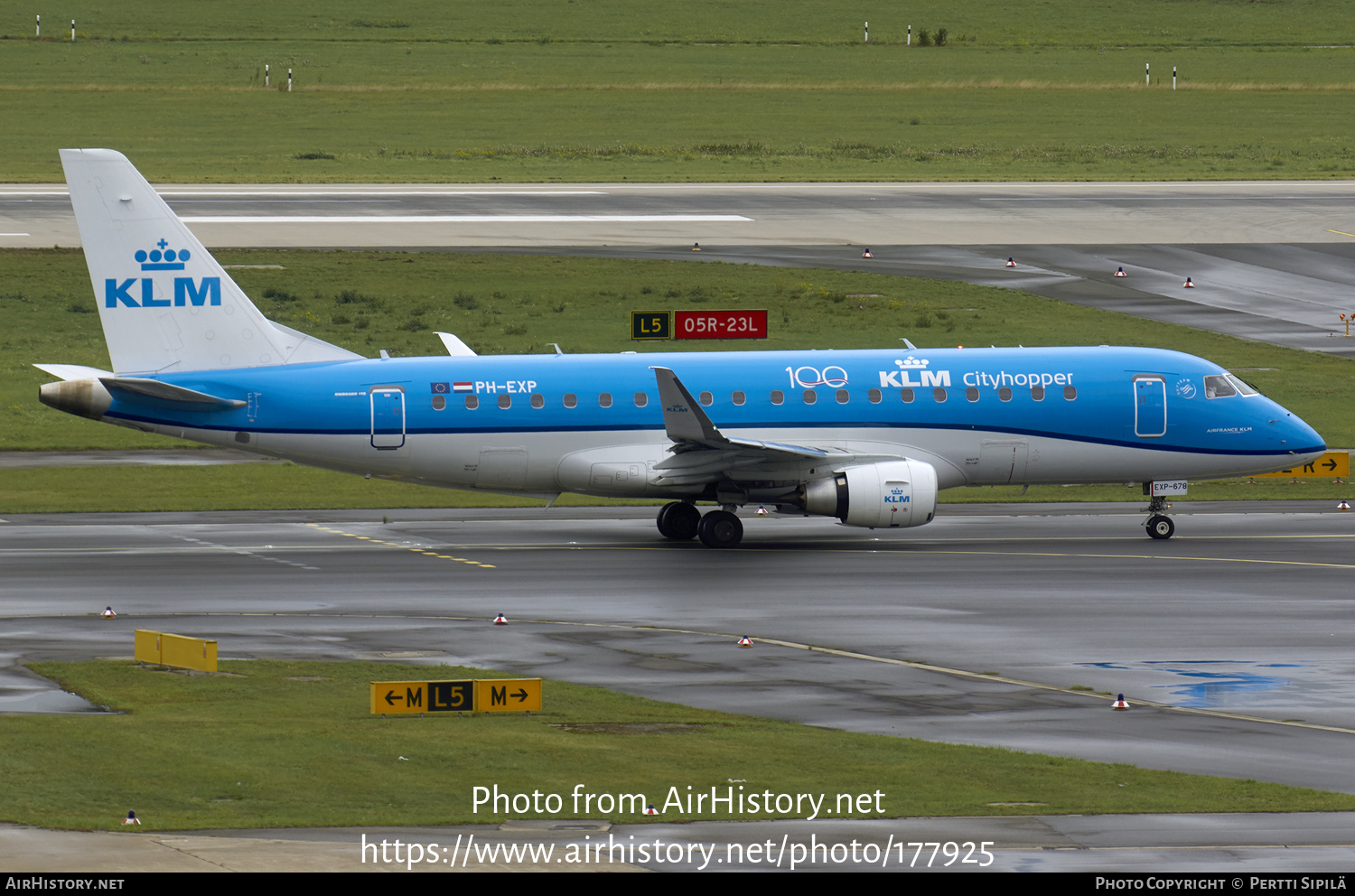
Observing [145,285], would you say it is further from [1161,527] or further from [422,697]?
[1161,527]

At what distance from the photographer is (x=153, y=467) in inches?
2096

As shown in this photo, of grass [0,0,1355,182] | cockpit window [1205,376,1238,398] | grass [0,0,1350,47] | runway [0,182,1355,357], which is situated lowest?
cockpit window [1205,376,1238,398]

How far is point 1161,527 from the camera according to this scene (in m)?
42.5

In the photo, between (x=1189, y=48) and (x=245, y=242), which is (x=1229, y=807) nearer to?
(x=245, y=242)

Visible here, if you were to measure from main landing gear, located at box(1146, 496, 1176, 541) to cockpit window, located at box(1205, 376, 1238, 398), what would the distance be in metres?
2.64

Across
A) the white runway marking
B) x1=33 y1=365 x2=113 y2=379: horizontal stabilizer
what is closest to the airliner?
x1=33 y1=365 x2=113 y2=379: horizontal stabilizer

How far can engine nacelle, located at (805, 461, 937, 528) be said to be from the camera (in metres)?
39.5

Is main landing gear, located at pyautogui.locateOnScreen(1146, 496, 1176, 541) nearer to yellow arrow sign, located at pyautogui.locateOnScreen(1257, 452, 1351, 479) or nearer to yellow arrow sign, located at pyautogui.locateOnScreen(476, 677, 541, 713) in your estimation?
yellow arrow sign, located at pyautogui.locateOnScreen(1257, 452, 1351, 479)

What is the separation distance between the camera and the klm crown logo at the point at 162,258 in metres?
40.7

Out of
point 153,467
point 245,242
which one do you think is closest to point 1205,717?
point 153,467

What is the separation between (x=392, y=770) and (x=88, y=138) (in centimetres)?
10425

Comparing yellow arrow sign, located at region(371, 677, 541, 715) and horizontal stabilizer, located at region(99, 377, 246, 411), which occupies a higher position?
horizontal stabilizer, located at region(99, 377, 246, 411)

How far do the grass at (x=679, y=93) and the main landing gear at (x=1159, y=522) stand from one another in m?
67.1

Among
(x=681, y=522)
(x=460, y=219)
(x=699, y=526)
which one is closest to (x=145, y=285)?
(x=681, y=522)
